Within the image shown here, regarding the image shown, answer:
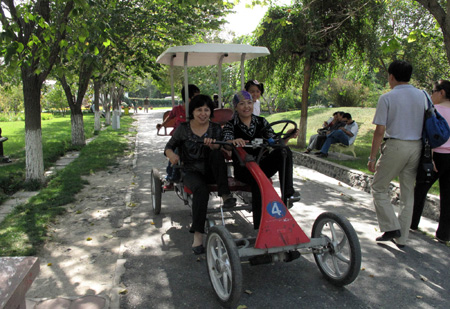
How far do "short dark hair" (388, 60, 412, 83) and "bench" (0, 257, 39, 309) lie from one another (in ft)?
13.0

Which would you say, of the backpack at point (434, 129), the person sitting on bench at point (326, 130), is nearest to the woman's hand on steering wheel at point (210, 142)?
the backpack at point (434, 129)

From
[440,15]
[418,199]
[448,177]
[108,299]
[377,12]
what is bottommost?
[108,299]

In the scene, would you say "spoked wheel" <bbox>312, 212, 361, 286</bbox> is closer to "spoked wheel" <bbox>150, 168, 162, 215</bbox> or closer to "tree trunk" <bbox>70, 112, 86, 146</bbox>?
"spoked wheel" <bbox>150, 168, 162, 215</bbox>

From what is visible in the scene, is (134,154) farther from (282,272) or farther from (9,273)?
(9,273)

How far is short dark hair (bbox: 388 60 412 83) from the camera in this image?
4031mm

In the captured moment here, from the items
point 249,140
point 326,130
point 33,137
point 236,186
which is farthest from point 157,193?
point 326,130

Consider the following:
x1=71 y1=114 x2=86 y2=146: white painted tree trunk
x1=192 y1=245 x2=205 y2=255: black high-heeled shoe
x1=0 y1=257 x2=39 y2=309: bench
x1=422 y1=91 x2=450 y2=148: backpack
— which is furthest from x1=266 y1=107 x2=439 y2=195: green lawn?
x1=71 y1=114 x2=86 y2=146: white painted tree trunk

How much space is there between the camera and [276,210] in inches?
127

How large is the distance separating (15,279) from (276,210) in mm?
2043

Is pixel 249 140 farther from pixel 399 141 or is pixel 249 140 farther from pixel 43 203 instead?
pixel 43 203

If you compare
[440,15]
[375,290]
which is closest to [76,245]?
[375,290]

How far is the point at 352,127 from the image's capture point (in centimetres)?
952

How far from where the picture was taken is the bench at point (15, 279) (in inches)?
73.9

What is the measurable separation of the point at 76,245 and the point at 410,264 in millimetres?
3910
